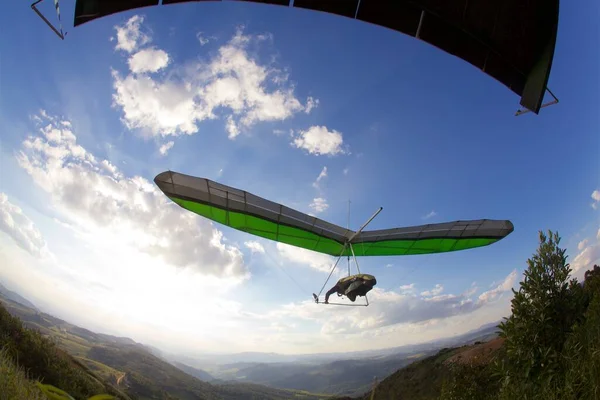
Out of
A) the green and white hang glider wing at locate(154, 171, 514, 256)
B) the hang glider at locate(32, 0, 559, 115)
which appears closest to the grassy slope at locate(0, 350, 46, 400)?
the hang glider at locate(32, 0, 559, 115)

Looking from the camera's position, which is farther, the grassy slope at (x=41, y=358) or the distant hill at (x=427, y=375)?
the distant hill at (x=427, y=375)

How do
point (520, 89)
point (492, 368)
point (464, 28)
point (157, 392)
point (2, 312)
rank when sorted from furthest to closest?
point (157, 392) → point (2, 312) → point (492, 368) → point (520, 89) → point (464, 28)

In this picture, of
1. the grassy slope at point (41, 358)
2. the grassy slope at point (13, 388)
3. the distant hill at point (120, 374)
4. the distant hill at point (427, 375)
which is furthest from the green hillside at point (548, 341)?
the distant hill at point (120, 374)

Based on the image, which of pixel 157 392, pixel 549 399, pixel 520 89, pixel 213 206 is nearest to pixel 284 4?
pixel 520 89

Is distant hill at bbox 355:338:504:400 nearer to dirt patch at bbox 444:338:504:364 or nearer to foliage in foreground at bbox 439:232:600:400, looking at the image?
dirt patch at bbox 444:338:504:364

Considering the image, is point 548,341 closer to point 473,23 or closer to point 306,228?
point 473,23

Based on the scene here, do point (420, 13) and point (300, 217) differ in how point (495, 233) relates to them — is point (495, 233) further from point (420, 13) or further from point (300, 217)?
point (420, 13)

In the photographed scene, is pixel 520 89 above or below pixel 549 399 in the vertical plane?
above

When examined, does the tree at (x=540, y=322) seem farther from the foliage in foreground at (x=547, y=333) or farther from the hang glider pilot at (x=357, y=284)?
the hang glider pilot at (x=357, y=284)
